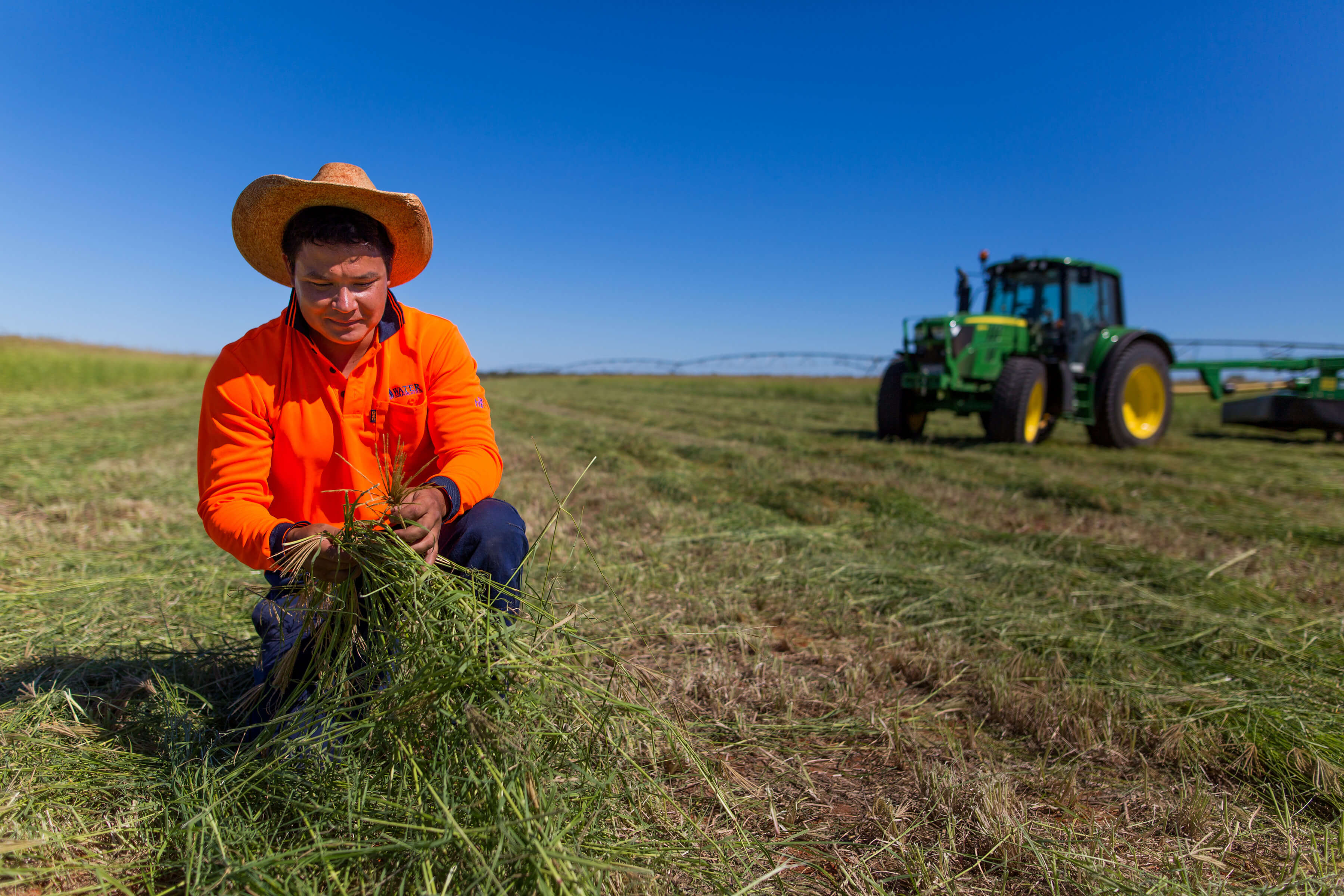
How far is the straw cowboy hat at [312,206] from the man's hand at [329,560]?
84cm

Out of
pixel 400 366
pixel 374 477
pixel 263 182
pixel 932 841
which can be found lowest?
pixel 932 841

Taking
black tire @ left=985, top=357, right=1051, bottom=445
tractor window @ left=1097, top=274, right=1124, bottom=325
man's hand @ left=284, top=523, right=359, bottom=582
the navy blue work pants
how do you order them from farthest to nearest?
tractor window @ left=1097, top=274, right=1124, bottom=325, black tire @ left=985, top=357, right=1051, bottom=445, the navy blue work pants, man's hand @ left=284, top=523, right=359, bottom=582

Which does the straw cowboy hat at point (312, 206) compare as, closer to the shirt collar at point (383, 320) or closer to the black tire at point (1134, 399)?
the shirt collar at point (383, 320)

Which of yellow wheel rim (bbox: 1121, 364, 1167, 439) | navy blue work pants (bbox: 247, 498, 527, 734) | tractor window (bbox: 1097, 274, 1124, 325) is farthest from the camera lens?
yellow wheel rim (bbox: 1121, 364, 1167, 439)

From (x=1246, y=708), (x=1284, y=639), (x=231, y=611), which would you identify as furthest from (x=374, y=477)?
(x=1284, y=639)

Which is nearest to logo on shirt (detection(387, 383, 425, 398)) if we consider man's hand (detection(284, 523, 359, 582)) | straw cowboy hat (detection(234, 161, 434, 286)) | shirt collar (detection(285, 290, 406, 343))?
shirt collar (detection(285, 290, 406, 343))

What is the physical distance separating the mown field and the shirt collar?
0.88 m

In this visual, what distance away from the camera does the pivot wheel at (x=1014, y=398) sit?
8789 millimetres

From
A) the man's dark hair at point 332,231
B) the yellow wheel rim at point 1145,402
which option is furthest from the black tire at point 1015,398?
the man's dark hair at point 332,231

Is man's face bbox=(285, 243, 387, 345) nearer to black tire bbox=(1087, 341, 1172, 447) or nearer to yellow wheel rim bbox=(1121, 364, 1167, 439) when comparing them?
black tire bbox=(1087, 341, 1172, 447)

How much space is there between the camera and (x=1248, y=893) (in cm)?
156

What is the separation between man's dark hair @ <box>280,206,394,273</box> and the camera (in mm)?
1928

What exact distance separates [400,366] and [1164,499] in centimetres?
619

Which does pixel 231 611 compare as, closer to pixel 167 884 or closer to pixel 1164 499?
pixel 167 884
